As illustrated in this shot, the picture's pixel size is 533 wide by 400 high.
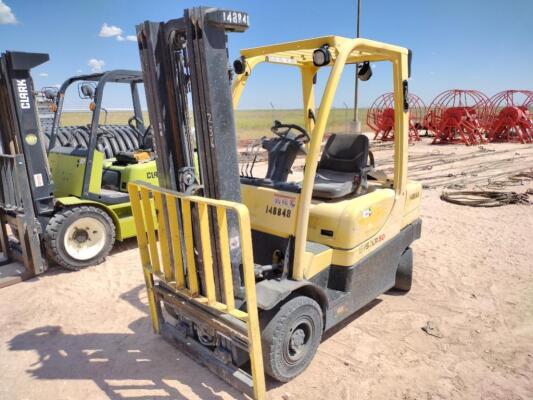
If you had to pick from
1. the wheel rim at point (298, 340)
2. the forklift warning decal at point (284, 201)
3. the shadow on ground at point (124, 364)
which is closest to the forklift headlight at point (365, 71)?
the forklift warning decal at point (284, 201)

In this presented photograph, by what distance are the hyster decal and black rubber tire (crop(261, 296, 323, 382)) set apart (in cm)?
442

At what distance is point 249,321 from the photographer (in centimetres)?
265

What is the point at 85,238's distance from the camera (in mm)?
5867

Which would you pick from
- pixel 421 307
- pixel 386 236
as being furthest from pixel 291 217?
pixel 421 307

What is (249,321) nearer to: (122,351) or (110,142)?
(122,351)

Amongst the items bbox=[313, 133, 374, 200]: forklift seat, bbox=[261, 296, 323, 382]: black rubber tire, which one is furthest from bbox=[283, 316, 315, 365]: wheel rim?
bbox=[313, 133, 374, 200]: forklift seat

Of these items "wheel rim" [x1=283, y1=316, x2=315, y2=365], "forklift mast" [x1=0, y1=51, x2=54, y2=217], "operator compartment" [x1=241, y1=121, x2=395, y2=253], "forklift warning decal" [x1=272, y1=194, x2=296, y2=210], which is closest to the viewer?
"wheel rim" [x1=283, y1=316, x2=315, y2=365]

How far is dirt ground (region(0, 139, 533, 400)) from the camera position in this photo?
322 centimetres

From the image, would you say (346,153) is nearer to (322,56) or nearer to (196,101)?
(322,56)

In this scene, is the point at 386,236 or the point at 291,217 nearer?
the point at 291,217

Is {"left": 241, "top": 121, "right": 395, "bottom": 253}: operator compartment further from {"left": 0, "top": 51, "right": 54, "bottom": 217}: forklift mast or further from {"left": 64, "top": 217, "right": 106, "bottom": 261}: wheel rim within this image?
{"left": 0, "top": 51, "right": 54, "bottom": 217}: forklift mast

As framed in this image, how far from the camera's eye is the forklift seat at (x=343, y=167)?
3932 mm

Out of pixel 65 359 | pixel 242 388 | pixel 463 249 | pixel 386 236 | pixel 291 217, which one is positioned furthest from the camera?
pixel 463 249

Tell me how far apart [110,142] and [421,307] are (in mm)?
7409
